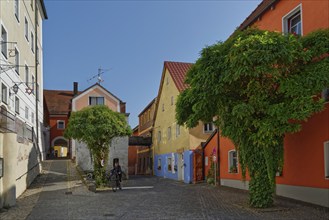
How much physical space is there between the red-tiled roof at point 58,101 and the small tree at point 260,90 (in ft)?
147

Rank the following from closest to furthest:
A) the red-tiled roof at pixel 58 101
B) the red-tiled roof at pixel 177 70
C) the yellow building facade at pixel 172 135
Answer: the yellow building facade at pixel 172 135, the red-tiled roof at pixel 177 70, the red-tiled roof at pixel 58 101

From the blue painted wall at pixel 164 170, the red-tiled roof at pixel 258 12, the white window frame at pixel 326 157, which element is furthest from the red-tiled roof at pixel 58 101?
the white window frame at pixel 326 157

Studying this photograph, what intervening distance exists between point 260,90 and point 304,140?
379cm

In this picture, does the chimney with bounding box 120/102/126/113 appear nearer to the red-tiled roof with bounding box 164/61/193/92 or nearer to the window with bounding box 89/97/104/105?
the window with bounding box 89/97/104/105

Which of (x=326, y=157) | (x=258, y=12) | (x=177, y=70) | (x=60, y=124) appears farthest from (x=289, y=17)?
(x=60, y=124)

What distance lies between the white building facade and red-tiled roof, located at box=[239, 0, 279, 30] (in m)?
11.3

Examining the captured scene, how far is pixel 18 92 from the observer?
76.3 ft

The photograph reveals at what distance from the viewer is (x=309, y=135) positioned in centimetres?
1473

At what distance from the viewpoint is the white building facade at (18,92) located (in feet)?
47.4

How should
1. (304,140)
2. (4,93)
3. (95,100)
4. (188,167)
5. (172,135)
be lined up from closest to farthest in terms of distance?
(304,140) → (4,93) → (188,167) → (172,135) → (95,100)

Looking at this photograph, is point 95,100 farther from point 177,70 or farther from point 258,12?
point 258,12

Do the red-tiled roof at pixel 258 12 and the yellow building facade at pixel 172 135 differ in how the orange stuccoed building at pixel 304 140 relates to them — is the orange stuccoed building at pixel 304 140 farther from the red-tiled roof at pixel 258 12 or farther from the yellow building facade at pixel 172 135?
the yellow building facade at pixel 172 135

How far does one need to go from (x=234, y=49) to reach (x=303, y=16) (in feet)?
15.4

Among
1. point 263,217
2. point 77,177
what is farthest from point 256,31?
point 77,177
